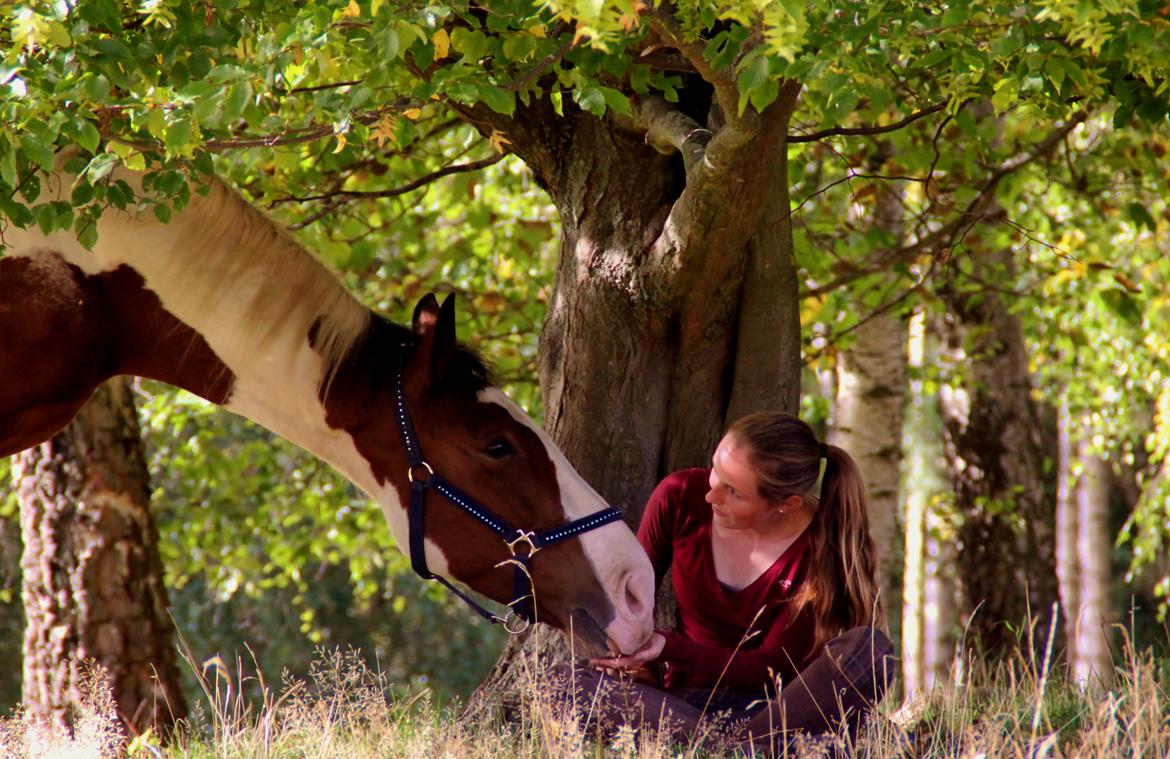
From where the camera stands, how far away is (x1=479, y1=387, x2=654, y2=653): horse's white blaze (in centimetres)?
366

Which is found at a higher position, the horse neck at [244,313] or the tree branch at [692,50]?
the tree branch at [692,50]

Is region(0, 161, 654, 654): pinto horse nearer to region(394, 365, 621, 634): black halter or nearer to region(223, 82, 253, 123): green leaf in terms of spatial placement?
region(394, 365, 621, 634): black halter

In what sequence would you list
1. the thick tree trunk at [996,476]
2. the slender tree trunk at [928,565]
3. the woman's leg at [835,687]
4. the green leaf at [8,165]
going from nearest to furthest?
the green leaf at [8,165]
the woman's leg at [835,687]
the thick tree trunk at [996,476]
the slender tree trunk at [928,565]

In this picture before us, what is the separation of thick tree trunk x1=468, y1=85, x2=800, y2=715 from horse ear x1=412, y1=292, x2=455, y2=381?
723mm

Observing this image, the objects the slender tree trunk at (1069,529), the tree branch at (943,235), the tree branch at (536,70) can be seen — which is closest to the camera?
the tree branch at (536,70)

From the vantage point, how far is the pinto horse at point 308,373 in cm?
377

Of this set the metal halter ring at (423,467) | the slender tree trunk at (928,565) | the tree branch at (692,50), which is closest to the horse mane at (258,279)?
the metal halter ring at (423,467)

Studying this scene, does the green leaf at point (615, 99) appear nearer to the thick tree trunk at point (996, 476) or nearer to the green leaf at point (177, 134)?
the green leaf at point (177, 134)

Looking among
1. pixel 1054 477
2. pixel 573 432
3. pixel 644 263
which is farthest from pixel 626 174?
pixel 1054 477

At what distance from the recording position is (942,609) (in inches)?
360

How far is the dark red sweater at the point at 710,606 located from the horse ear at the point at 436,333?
0.79m

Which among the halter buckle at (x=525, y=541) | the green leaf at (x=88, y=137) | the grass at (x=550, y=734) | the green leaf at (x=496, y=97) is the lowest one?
the grass at (x=550, y=734)

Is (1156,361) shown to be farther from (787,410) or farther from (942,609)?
(787,410)

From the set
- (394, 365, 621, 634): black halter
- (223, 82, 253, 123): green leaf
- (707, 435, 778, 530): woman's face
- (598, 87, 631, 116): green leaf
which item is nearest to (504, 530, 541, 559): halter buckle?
(394, 365, 621, 634): black halter
